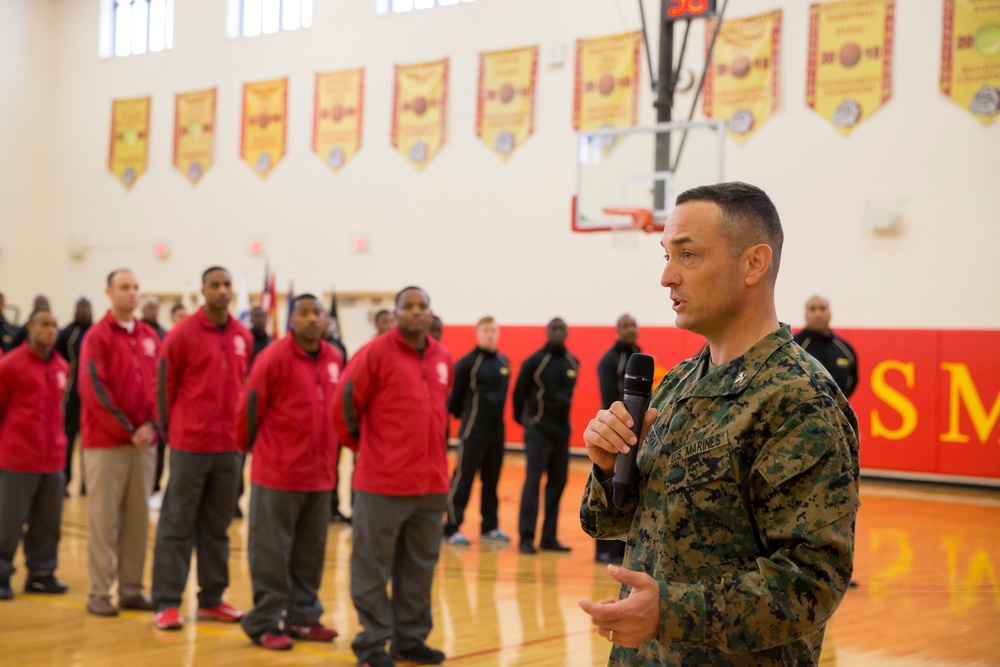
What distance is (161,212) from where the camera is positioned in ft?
72.1

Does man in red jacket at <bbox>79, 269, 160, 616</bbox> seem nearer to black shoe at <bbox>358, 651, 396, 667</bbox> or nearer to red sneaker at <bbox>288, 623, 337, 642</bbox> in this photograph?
red sneaker at <bbox>288, 623, 337, 642</bbox>

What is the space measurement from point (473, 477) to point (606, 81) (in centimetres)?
879

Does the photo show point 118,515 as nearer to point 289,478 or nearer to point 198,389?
point 198,389

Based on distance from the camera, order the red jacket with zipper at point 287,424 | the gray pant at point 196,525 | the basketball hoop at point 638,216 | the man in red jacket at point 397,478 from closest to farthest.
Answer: the man in red jacket at point 397,478 < the red jacket with zipper at point 287,424 < the gray pant at point 196,525 < the basketball hoop at point 638,216

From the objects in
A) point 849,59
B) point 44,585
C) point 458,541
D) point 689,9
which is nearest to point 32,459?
point 44,585

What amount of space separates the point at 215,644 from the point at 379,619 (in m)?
1.14

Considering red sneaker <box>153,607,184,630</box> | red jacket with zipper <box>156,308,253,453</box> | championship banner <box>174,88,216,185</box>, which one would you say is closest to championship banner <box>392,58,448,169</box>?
championship banner <box>174,88,216,185</box>

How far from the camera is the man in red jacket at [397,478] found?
18.7ft

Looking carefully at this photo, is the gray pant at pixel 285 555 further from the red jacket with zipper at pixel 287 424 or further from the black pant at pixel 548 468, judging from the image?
the black pant at pixel 548 468

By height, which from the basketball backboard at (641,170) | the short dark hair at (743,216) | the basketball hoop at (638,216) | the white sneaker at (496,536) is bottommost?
the white sneaker at (496,536)

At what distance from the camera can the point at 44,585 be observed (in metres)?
7.35

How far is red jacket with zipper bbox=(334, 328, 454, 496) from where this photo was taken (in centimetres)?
575

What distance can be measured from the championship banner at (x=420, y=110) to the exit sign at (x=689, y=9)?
8.63 meters

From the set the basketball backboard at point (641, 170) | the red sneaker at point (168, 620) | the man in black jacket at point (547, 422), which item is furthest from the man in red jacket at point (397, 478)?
the basketball backboard at point (641, 170)
